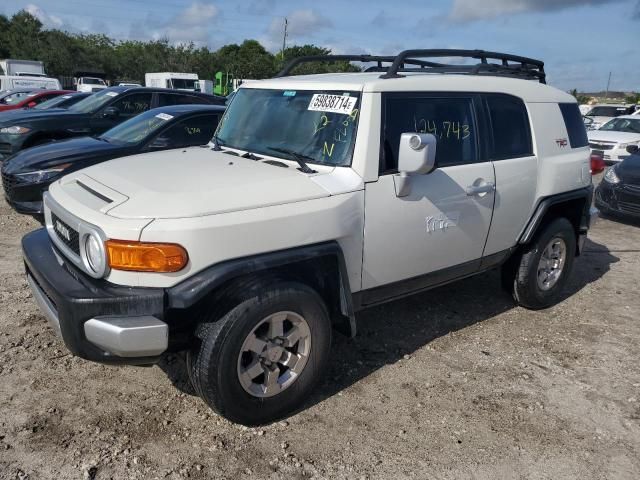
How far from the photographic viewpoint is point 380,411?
3293 millimetres

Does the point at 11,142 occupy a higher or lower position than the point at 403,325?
higher

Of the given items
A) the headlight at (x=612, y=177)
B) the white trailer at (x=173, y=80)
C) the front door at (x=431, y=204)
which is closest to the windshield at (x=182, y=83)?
the white trailer at (x=173, y=80)

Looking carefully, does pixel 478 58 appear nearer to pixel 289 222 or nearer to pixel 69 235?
pixel 289 222

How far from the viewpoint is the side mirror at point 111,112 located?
8828 mm

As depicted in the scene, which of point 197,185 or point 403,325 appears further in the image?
point 403,325

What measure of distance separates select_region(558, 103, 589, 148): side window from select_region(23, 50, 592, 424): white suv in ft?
1.13

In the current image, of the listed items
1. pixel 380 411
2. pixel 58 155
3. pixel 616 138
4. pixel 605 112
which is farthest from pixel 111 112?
pixel 605 112

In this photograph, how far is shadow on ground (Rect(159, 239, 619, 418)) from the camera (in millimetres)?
3639

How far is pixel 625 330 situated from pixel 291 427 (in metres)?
3.15

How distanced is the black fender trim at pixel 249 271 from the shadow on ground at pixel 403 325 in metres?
0.62

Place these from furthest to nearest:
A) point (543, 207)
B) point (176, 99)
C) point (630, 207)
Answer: point (176, 99) → point (630, 207) → point (543, 207)

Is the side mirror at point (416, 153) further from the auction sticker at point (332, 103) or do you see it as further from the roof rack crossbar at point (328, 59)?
the roof rack crossbar at point (328, 59)

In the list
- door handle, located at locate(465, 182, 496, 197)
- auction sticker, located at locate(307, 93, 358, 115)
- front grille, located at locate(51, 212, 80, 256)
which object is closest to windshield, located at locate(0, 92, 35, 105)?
front grille, located at locate(51, 212, 80, 256)

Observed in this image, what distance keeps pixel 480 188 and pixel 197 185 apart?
2.01 m
